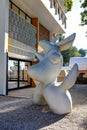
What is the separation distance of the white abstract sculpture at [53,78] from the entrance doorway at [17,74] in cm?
602

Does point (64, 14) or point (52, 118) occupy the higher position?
point (64, 14)

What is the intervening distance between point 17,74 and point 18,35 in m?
2.72

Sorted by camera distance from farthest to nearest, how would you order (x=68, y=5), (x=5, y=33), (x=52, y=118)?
1. (x=68, y=5)
2. (x=5, y=33)
3. (x=52, y=118)

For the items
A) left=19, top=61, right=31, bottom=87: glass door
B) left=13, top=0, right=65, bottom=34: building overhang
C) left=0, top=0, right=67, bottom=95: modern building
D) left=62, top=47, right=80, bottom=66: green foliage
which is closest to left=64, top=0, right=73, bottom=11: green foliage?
left=13, top=0, right=65, bottom=34: building overhang

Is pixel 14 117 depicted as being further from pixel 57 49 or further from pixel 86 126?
pixel 57 49

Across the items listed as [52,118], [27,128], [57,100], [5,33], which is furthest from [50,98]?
[5,33]

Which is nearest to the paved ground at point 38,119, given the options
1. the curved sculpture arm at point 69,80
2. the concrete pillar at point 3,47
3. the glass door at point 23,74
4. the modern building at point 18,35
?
the curved sculpture arm at point 69,80

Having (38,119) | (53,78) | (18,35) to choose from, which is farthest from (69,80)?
(18,35)

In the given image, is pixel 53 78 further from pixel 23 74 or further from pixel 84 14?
pixel 84 14

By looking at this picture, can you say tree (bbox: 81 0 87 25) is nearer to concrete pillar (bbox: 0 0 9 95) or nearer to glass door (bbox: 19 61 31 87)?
glass door (bbox: 19 61 31 87)

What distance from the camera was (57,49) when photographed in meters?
8.20

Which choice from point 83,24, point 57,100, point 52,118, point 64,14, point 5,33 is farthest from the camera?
point 64,14

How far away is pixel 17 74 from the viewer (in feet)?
50.9

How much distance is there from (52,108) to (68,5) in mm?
21703
